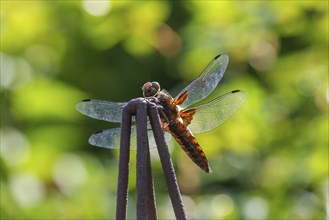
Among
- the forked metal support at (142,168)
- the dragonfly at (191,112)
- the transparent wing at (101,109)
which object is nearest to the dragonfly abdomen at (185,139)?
the dragonfly at (191,112)

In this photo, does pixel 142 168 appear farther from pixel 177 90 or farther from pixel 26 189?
pixel 177 90

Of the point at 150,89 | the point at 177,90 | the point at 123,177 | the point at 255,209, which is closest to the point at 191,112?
the point at 150,89

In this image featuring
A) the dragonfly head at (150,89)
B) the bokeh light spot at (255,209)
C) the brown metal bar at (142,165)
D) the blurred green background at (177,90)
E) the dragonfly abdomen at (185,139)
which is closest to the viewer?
the brown metal bar at (142,165)

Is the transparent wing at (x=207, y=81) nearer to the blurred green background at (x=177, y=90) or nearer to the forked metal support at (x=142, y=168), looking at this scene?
the blurred green background at (x=177, y=90)

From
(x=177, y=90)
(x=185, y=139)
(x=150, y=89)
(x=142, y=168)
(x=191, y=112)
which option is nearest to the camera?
(x=142, y=168)

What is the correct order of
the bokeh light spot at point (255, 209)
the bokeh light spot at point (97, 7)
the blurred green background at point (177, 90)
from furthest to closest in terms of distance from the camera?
the bokeh light spot at point (97, 7), the blurred green background at point (177, 90), the bokeh light spot at point (255, 209)

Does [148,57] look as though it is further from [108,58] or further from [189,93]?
[189,93]

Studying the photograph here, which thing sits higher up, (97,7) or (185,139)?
(97,7)

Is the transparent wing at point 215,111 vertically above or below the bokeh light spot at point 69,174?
below
